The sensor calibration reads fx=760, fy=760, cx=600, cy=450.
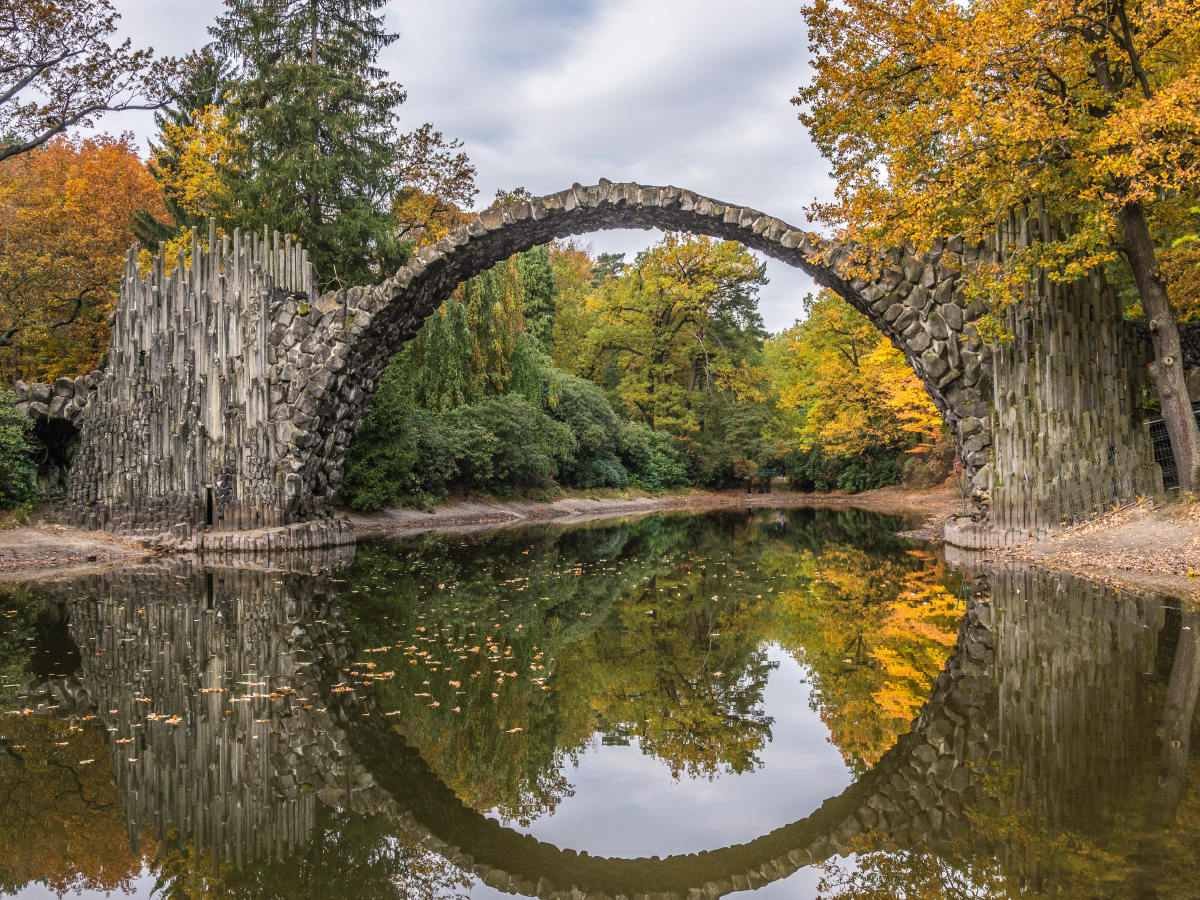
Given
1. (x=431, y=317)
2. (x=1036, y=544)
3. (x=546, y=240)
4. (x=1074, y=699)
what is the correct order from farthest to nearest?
1. (x=431, y=317)
2. (x=546, y=240)
3. (x=1036, y=544)
4. (x=1074, y=699)

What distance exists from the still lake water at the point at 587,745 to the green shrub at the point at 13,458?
27.9 ft

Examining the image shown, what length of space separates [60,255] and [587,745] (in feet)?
82.1

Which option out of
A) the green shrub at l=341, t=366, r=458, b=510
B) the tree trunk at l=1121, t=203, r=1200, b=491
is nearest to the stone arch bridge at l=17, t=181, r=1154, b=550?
the tree trunk at l=1121, t=203, r=1200, b=491

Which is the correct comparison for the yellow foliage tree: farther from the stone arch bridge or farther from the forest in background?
the stone arch bridge

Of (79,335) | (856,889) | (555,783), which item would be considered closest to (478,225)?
(555,783)

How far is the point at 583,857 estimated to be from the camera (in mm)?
2865

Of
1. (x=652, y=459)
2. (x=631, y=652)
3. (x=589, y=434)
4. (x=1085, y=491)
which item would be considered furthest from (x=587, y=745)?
(x=652, y=459)

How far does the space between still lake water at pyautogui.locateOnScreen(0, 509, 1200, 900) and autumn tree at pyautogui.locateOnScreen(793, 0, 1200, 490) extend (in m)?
5.00

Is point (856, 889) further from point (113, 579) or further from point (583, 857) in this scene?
point (113, 579)

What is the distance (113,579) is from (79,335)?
680 inches

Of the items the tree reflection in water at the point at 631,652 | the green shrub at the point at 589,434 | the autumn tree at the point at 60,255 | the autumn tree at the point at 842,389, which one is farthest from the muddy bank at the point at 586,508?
the autumn tree at the point at 60,255

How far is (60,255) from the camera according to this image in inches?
870

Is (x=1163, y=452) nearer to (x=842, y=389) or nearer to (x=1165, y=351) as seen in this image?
(x=1165, y=351)

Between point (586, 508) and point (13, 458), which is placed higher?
point (13, 458)
